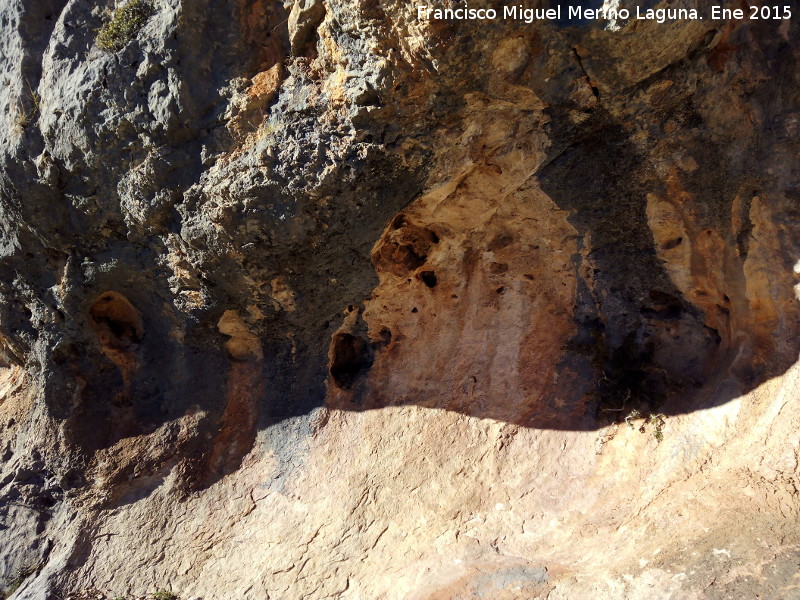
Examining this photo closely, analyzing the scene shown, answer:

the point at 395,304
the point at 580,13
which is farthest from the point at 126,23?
the point at 580,13

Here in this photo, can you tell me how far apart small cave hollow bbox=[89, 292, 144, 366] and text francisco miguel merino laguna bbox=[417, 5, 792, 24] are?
368cm

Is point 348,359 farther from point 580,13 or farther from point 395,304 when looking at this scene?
point 580,13

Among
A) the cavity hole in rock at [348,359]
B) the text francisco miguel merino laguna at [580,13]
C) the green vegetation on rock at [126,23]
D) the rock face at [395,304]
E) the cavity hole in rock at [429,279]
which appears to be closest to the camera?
the text francisco miguel merino laguna at [580,13]

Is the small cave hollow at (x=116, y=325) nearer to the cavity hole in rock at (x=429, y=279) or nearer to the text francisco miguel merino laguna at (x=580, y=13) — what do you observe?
the cavity hole in rock at (x=429, y=279)

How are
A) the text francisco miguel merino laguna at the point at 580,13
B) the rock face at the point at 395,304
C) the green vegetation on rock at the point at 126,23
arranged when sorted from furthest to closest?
the green vegetation on rock at the point at 126,23 → the rock face at the point at 395,304 → the text francisco miguel merino laguna at the point at 580,13

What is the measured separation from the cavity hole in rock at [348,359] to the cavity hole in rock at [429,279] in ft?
2.54

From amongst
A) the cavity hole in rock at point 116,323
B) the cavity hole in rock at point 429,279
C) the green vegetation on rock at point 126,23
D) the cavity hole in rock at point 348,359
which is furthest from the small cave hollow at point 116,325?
the cavity hole in rock at point 429,279

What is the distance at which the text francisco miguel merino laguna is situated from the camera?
110 inches

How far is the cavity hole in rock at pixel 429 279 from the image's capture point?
472 cm

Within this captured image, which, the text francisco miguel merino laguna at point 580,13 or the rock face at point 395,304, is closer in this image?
the text francisco miguel merino laguna at point 580,13

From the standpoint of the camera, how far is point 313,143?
3486 millimetres

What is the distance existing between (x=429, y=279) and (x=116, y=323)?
2.95m

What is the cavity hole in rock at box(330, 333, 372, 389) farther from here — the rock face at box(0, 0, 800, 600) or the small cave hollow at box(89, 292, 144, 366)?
the small cave hollow at box(89, 292, 144, 366)

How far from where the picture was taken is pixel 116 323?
5188mm
